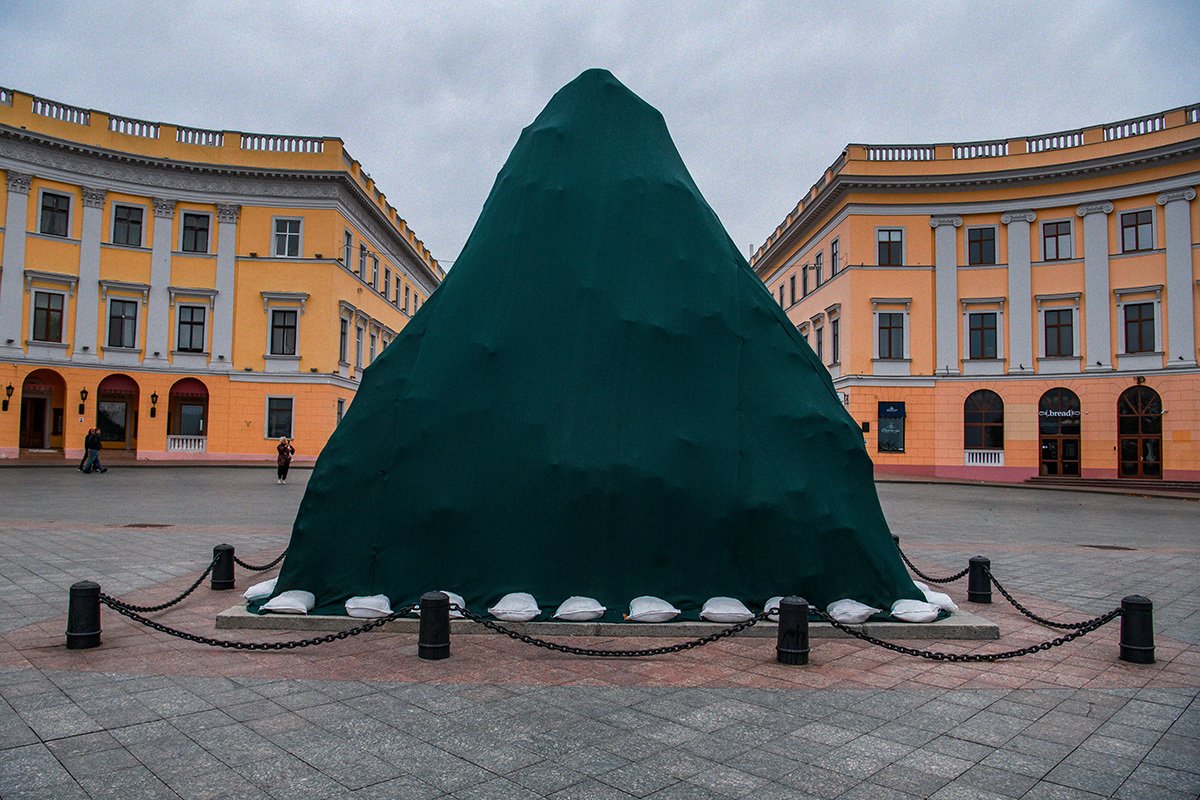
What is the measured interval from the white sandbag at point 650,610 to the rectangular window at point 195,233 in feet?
127

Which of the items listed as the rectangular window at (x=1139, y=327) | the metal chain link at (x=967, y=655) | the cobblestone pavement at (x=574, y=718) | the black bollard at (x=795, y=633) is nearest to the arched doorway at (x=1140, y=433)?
the rectangular window at (x=1139, y=327)

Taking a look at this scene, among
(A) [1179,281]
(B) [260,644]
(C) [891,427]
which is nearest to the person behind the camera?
(B) [260,644]

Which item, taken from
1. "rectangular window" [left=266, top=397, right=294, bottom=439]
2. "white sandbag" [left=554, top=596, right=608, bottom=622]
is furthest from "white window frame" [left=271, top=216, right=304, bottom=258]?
"white sandbag" [left=554, top=596, right=608, bottom=622]

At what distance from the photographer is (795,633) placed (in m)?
6.24

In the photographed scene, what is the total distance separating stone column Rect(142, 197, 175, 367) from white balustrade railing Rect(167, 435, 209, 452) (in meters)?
3.51

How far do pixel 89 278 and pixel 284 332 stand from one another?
8.49 metres

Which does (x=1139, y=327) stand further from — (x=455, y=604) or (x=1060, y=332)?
(x=455, y=604)

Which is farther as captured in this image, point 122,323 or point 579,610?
point 122,323

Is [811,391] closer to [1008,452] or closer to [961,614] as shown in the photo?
[961,614]

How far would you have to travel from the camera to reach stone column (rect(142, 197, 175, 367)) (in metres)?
37.9

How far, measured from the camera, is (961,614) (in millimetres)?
7746

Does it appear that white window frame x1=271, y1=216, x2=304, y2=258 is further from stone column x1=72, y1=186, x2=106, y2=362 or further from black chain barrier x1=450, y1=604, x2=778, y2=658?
black chain barrier x1=450, y1=604, x2=778, y2=658

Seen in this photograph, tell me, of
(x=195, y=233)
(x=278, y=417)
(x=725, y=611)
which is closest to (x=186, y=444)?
(x=278, y=417)

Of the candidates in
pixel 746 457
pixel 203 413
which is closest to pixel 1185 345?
pixel 746 457
